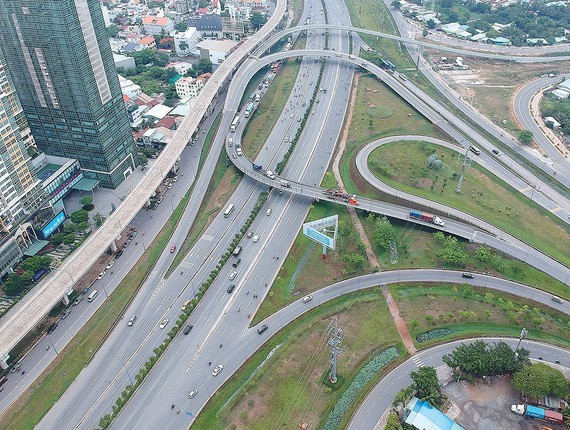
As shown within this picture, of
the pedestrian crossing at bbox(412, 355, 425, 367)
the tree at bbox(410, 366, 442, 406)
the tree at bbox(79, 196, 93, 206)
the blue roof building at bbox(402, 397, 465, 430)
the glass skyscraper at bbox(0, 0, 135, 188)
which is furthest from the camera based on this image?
the tree at bbox(79, 196, 93, 206)

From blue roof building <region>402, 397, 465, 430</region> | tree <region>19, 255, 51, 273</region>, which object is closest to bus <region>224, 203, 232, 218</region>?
tree <region>19, 255, 51, 273</region>

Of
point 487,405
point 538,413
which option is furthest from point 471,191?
point 538,413

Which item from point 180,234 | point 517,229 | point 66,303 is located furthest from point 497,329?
point 66,303

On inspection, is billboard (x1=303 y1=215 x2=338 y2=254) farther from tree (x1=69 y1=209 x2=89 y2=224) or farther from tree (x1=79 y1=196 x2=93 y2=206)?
tree (x1=79 y1=196 x2=93 y2=206)

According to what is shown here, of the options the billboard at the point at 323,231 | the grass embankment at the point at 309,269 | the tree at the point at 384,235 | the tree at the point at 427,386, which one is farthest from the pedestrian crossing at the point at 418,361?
the billboard at the point at 323,231

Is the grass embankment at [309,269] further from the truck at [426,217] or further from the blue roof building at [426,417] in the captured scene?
the blue roof building at [426,417]

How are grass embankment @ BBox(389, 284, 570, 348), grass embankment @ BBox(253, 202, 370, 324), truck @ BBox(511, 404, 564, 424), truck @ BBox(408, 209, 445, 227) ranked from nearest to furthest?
truck @ BBox(511, 404, 564, 424) → grass embankment @ BBox(389, 284, 570, 348) → grass embankment @ BBox(253, 202, 370, 324) → truck @ BBox(408, 209, 445, 227)

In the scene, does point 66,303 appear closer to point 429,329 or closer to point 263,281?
point 263,281

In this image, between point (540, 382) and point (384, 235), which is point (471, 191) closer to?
point (384, 235)
